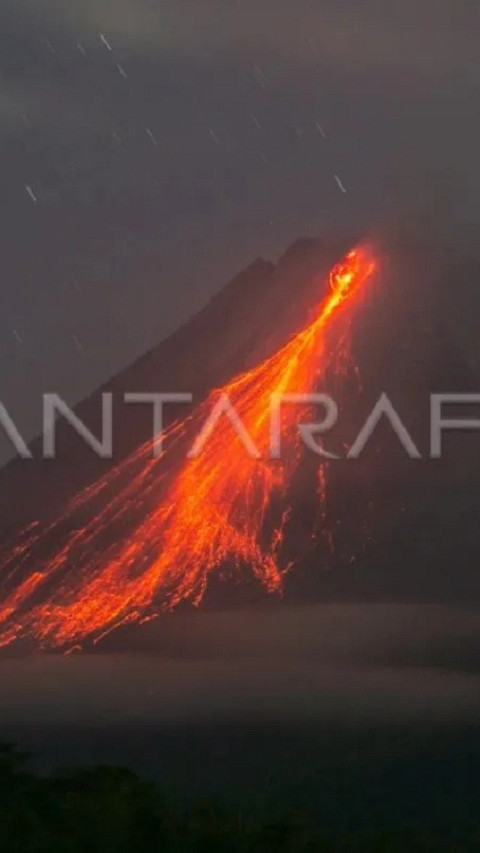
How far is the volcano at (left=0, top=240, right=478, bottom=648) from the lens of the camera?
207 ft

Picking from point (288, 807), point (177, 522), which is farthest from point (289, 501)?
point (288, 807)

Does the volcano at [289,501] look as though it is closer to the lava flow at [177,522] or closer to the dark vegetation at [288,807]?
the lava flow at [177,522]

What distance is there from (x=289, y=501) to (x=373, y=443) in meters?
3.63

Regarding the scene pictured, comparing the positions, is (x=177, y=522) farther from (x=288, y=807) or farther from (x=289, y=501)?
(x=288, y=807)

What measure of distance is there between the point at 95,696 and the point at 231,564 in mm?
6277

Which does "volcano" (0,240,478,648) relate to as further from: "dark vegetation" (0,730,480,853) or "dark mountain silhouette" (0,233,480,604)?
"dark vegetation" (0,730,480,853)

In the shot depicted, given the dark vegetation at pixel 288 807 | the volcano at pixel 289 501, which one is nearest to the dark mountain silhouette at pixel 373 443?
the volcano at pixel 289 501

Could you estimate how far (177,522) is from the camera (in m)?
65.3

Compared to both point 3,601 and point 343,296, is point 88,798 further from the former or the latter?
point 343,296

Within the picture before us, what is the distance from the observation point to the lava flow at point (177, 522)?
6288 cm

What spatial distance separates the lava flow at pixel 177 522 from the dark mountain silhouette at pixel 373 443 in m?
0.79

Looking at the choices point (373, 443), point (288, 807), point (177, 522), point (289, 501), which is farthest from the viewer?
point (373, 443)

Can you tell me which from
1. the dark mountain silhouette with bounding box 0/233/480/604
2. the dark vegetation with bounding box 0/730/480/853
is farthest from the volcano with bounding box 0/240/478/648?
the dark vegetation with bounding box 0/730/480/853

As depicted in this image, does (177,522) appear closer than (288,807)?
No
